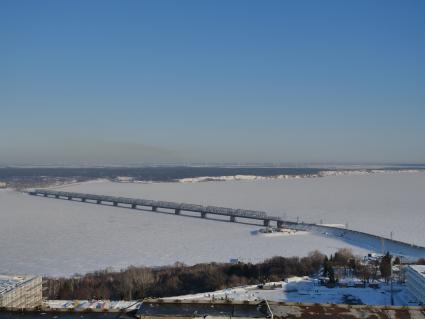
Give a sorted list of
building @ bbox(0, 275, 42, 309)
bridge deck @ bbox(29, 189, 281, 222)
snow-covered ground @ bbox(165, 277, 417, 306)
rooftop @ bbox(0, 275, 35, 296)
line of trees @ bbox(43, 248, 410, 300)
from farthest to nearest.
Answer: bridge deck @ bbox(29, 189, 281, 222), line of trees @ bbox(43, 248, 410, 300), snow-covered ground @ bbox(165, 277, 417, 306), rooftop @ bbox(0, 275, 35, 296), building @ bbox(0, 275, 42, 309)

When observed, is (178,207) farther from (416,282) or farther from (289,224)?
(416,282)

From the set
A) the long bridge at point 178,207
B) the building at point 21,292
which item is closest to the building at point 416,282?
the building at point 21,292

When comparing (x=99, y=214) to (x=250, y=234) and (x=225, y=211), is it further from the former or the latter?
(x=250, y=234)

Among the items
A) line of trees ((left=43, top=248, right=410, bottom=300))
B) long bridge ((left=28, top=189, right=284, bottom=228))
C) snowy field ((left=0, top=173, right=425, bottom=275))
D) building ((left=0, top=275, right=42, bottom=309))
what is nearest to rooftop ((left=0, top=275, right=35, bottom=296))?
building ((left=0, top=275, right=42, bottom=309))

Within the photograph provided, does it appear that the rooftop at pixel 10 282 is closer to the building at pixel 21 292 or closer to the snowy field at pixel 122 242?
the building at pixel 21 292

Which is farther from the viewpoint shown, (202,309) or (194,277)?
(194,277)

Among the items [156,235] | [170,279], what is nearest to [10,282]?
[170,279]

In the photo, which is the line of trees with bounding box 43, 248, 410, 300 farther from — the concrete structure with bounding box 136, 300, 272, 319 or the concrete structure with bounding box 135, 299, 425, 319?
the concrete structure with bounding box 135, 299, 425, 319
